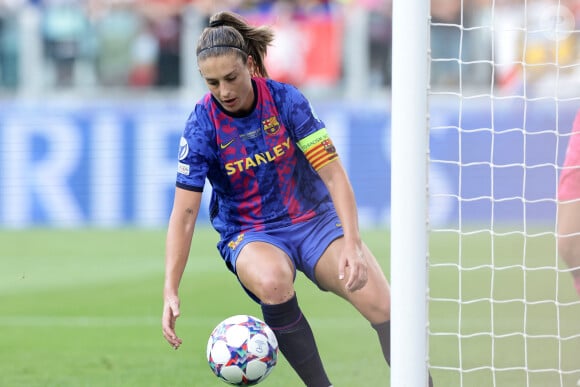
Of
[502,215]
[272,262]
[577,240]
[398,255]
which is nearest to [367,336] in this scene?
[577,240]

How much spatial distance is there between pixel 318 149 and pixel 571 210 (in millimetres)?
1499

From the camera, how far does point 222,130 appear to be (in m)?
4.70

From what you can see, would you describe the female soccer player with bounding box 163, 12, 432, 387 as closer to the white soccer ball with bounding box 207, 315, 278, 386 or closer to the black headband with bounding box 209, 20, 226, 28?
the black headband with bounding box 209, 20, 226, 28

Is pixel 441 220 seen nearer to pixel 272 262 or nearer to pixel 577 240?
pixel 577 240

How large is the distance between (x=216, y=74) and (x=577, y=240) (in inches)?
82.3

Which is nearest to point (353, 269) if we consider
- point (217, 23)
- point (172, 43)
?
point (217, 23)

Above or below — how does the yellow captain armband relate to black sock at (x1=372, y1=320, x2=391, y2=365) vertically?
above

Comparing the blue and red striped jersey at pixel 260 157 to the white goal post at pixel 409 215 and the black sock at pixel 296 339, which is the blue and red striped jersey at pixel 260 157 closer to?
the black sock at pixel 296 339

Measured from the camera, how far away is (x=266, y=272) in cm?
459

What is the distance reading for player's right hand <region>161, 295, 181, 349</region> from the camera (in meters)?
4.32

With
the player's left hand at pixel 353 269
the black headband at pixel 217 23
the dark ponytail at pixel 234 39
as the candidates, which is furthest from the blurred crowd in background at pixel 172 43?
the player's left hand at pixel 353 269

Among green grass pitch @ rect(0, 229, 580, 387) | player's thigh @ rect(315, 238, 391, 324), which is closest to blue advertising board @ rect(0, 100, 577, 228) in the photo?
green grass pitch @ rect(0, 229, 580, 387)

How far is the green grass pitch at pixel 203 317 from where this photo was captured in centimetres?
576

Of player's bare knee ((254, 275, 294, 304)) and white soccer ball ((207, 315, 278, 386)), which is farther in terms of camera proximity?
player's bare knee ((254, 275, 294, 304))
